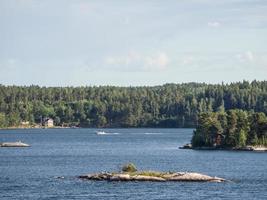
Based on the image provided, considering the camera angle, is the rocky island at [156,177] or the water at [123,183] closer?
the water at [123,183]

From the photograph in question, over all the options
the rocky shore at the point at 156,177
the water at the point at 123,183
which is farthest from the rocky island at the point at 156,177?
the water at the point at 123,183

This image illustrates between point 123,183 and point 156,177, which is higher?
point 156,177

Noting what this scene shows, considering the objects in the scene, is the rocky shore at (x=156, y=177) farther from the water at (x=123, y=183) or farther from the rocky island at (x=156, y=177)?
the water at (x=123, y=183)

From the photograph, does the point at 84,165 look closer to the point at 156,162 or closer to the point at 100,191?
the point at 156,162

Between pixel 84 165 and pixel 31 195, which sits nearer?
pixel 31 195

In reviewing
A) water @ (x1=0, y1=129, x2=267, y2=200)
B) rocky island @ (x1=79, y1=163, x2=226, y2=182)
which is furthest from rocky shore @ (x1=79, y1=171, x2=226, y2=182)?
water @ (x1=0, y1=129, x2=267, y2=200)

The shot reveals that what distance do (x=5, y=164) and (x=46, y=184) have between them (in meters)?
50.4

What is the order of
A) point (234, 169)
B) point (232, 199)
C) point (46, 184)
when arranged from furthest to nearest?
1. point (234, 169)
2. point (46, 184)
3. point (232, 199)

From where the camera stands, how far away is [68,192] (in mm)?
118125

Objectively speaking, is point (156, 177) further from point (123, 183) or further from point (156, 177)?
point (123, 183)

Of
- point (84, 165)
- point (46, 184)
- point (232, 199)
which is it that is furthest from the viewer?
point (84, 165)

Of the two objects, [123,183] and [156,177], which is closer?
[123,183]

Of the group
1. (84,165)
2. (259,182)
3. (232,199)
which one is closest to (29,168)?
(84,165)

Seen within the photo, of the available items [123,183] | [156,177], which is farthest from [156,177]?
[123,183]
